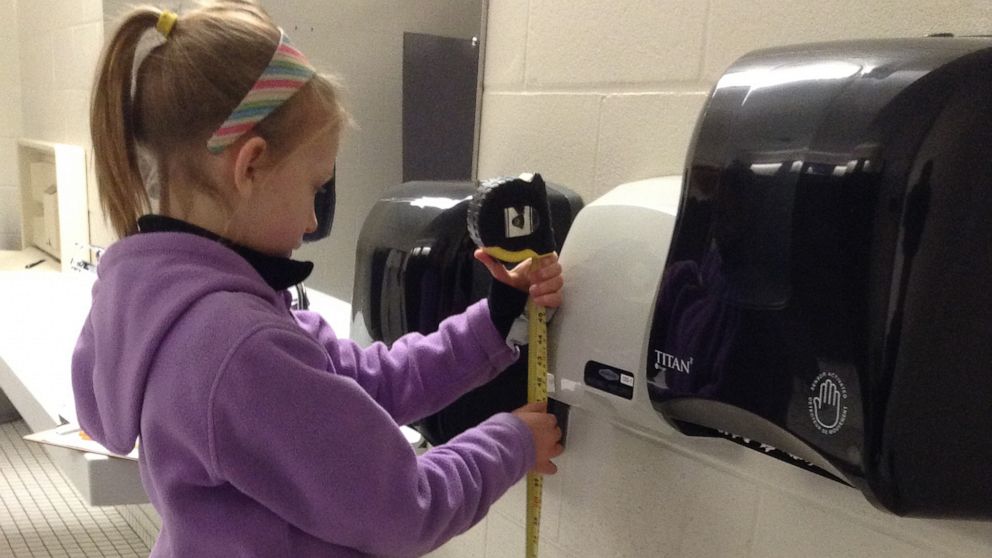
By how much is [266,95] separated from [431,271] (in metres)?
0.30


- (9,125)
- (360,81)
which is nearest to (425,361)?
(360,81)

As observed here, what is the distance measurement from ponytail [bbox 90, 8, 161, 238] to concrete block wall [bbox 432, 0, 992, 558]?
453 millimetres

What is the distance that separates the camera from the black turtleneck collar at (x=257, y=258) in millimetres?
755

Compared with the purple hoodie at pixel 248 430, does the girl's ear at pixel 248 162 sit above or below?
above

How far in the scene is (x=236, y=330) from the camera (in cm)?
68

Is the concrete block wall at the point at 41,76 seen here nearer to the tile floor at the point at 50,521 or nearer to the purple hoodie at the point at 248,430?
the tile floor at the point at 50,521

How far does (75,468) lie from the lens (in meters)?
1.02

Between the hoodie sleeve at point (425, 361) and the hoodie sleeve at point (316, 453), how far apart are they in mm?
186

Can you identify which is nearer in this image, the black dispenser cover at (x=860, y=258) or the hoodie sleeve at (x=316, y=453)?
the black dispenser cover at (x=860, y=258)

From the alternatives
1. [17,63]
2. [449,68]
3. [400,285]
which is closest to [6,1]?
[17,63]

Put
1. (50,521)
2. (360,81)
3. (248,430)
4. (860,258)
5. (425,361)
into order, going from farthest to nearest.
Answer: (50,521) < (360,81) < (425,361) < (248,430) < (860,258)

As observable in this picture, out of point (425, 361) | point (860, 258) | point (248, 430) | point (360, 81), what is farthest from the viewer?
point (360, 81)

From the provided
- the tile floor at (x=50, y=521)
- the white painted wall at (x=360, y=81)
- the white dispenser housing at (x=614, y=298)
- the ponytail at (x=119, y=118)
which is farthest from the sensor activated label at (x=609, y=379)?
the tile floor at (x=50, y=521)

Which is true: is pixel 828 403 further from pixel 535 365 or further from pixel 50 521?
pixel 50 521
